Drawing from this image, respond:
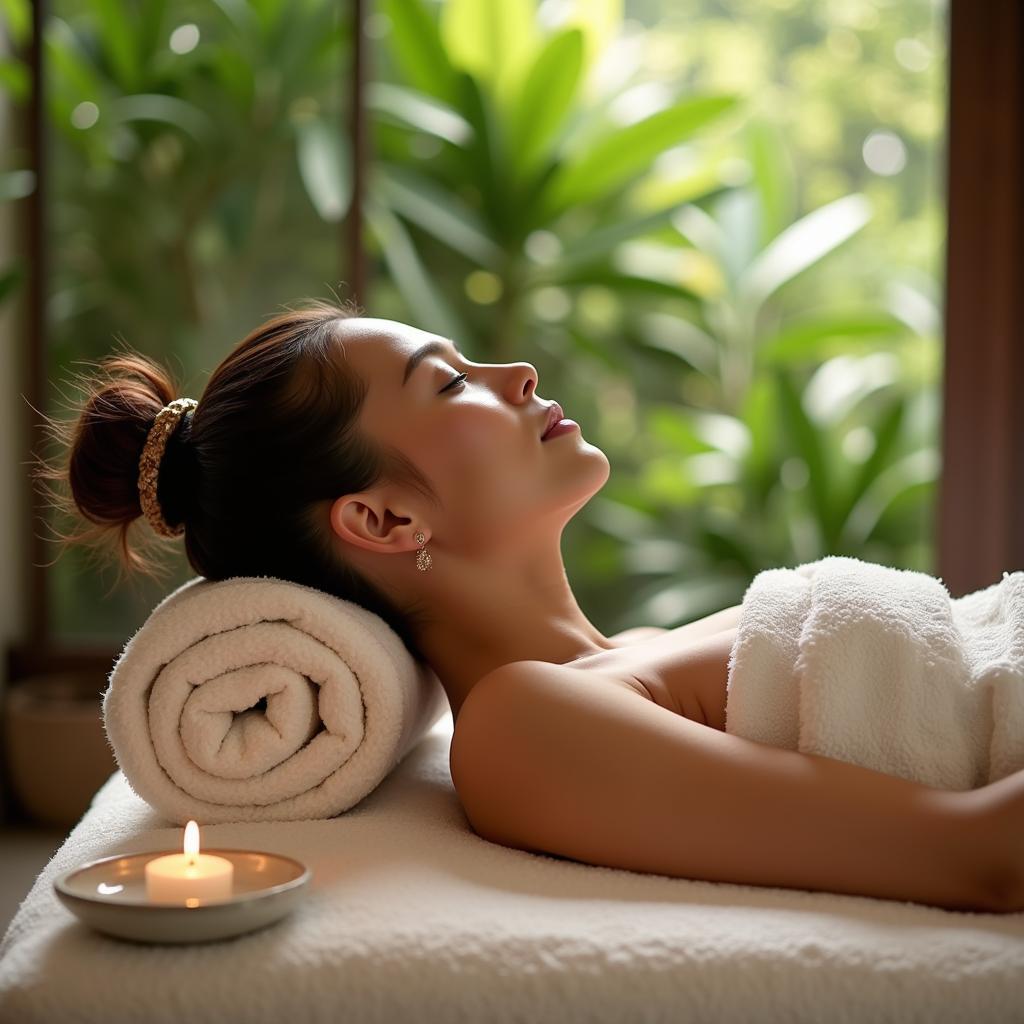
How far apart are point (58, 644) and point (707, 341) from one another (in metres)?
1.98

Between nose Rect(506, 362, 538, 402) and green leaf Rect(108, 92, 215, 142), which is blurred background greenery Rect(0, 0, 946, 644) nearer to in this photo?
green leaf Rect(108, 92, 215, 142)

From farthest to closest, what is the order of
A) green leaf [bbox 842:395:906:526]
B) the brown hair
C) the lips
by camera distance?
green leaf [bbox 842:395:906:526] < the lips < the brown hair

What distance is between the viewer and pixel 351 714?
1137 millimetres

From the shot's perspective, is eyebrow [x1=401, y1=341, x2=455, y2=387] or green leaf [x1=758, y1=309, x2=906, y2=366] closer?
eyebrow [x1=401, y1=341, x2=455, y2=387]

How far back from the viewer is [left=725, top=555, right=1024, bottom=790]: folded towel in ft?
3.45

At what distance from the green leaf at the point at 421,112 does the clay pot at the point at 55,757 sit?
161 cm

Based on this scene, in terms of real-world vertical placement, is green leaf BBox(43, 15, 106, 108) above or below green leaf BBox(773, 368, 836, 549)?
above

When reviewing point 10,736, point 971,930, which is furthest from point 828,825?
point 10,736

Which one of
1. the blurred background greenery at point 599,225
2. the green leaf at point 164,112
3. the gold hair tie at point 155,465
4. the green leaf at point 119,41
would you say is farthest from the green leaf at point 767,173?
the gold hair tie at point 155,465

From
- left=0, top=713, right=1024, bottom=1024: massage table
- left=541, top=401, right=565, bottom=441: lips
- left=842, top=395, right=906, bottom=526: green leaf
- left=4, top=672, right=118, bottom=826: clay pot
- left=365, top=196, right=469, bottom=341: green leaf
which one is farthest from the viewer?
left=842, top=395, right=906, bottom=526: green leaf

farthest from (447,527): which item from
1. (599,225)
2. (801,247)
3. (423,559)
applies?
(801,247)

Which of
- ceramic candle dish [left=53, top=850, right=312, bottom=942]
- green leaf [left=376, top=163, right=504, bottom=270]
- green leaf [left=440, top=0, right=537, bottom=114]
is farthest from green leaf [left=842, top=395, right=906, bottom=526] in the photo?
ceramic candle dish [left=53, top=850, right=312, bottom=942]

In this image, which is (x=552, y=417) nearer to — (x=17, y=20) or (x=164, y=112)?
(x=164, y=112)

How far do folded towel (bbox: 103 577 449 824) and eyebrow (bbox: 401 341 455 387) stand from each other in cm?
27
